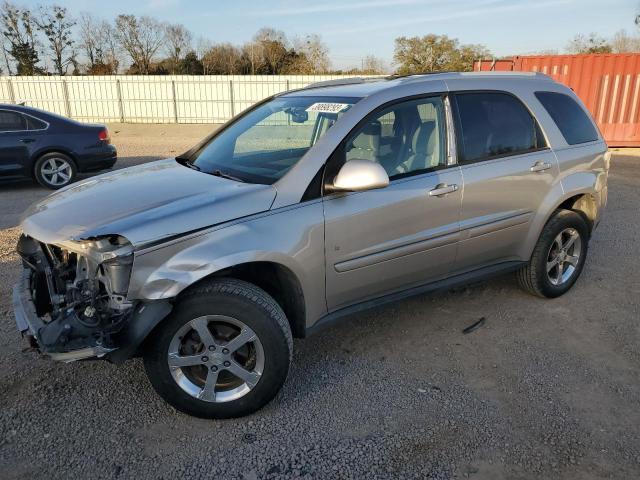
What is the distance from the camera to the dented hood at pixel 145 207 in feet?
8.64

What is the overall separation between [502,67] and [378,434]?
14030 millimetres

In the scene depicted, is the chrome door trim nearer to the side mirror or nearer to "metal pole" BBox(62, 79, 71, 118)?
the side mirror

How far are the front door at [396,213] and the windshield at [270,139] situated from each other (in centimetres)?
31

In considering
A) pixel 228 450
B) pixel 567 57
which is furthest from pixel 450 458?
pixel 567 57

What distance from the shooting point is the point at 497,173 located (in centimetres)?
377

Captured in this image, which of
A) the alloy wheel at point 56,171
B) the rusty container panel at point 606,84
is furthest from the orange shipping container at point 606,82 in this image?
the alloy wheel at point 56,171

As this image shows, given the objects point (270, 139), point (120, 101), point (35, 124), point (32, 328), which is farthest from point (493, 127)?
point (120, 101)

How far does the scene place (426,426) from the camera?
2842 mm

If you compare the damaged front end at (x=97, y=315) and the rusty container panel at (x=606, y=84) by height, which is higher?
the rusty container panel at (x=606, y=84)

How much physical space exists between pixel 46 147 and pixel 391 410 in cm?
842

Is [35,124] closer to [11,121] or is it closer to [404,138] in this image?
[11,121]

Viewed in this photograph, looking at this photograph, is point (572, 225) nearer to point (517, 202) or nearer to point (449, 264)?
point (517, 202)

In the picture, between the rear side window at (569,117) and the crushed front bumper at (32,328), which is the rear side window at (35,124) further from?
the rear side window at (569,117)

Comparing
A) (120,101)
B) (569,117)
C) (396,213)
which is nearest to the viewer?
(396,213)
